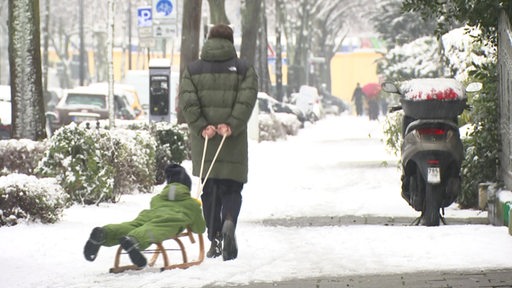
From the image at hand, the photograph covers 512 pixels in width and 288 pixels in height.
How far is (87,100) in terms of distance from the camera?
38.4 meters

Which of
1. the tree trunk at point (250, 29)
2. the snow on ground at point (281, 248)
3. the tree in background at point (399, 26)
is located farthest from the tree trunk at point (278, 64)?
the snow on ground at point (281, 248)

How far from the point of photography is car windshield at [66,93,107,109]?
38125 millimetres

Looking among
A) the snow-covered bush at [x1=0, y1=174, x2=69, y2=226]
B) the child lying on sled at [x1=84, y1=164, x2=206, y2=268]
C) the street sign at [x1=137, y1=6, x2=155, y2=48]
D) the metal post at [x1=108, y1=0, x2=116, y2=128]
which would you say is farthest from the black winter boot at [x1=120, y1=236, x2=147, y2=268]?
the street sign at [x1=137, y1=6, x2=155, y2=48]

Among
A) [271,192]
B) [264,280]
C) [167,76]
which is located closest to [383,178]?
[271,192]

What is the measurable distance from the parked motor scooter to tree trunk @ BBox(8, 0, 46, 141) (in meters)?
7.73

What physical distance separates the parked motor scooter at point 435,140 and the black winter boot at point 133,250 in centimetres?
397

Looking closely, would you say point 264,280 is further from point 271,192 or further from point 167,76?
point 167,76

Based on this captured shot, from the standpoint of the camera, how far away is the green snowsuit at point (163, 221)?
931 cm

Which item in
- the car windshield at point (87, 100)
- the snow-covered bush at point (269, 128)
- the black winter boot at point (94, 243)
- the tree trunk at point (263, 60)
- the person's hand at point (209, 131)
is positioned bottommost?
the snow-covered bush at point (269, 128)

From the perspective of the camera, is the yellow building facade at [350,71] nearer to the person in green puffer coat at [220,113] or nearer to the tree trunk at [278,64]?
the tree trunk at [278,64]

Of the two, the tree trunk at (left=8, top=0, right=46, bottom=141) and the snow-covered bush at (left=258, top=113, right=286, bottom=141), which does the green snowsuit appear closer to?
the tree trunk at (left=8, top=0, right=46, bottom=141)

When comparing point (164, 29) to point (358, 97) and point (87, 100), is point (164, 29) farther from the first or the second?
point (358, 97)

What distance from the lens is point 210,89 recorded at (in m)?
10.6

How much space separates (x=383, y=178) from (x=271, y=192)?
3131 millimetres
